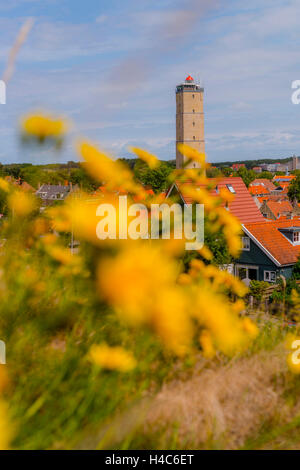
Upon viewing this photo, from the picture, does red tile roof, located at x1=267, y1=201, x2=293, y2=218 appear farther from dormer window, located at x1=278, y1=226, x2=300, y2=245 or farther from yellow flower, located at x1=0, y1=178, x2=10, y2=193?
yellow flower, located at x1=0, y1=178, x2=10, y2=193

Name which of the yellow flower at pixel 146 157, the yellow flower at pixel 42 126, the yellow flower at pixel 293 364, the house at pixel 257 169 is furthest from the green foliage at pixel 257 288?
the house at pixel 257 169

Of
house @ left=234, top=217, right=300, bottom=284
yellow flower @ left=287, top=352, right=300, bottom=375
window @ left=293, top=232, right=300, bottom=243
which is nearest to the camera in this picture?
yellow flower @ left=287, top=352, right=300, bottom=375

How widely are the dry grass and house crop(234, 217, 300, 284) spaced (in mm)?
12620

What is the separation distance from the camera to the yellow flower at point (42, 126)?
3.95 feet

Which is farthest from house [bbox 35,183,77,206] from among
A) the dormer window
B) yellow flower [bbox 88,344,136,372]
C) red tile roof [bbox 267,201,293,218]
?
red tile roof [bbox 267,201,293,218]

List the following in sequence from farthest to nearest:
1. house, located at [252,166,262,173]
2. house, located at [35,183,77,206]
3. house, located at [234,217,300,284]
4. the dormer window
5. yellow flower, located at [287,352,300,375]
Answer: house, located at [252,166,262,173], the dormer window, house, located at [234,217,300,284], yellow flower, located at [287,352,300,375], house, located at [35,183,77,206]

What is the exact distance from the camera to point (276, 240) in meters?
15.2

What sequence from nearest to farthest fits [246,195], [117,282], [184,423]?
[117,282] < [184,423] < [246,195]

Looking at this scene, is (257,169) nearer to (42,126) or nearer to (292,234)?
(292,234)

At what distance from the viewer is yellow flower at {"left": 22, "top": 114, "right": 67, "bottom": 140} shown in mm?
1203

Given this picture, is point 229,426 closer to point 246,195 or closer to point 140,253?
point 140,253
